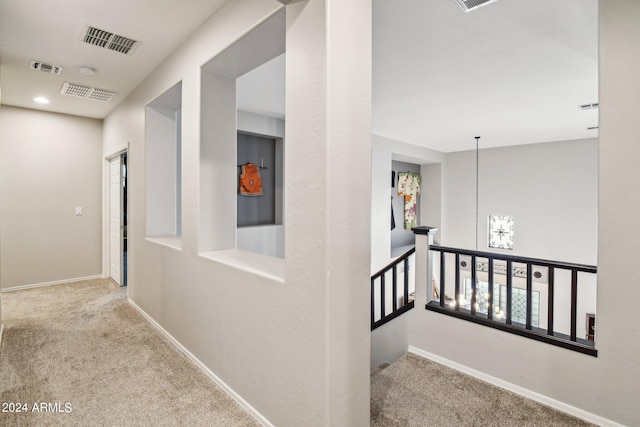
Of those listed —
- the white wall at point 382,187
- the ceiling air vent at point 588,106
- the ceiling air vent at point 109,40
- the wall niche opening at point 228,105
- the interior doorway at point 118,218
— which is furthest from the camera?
the white wall at point 382,187

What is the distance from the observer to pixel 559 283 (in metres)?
6.87

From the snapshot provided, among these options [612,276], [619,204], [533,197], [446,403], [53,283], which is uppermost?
[533,197]

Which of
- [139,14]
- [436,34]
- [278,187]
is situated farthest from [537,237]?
[139,14]

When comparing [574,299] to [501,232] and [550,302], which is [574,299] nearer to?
[550,302]

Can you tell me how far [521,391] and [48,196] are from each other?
237 inches

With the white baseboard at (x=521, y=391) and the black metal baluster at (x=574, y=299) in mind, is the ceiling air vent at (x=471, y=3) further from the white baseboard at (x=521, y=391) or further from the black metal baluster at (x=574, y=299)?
the white baseboard at (x=521, y=391)

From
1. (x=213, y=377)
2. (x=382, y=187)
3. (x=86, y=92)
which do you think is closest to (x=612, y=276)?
(x=213, y=377)

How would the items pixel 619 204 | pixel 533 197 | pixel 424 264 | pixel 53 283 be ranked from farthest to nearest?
1. pixel 533 197
2. pixel 53 283
3. pixel 424 264
4. pixel 619 204

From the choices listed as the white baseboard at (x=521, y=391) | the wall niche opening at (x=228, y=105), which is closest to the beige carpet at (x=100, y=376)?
the wall niche opening at (x=228, y=105)

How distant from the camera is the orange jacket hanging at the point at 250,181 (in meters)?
4.91

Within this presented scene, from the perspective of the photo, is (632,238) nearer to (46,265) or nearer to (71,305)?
(71,305)

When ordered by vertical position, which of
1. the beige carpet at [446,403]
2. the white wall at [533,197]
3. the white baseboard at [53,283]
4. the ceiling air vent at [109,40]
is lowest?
the beige carpet at [446,403]

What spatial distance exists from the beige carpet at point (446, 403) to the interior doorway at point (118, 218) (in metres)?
3.92

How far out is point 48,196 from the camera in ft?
15.1
